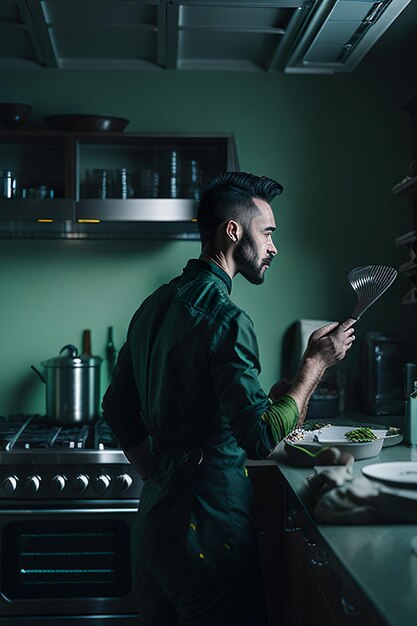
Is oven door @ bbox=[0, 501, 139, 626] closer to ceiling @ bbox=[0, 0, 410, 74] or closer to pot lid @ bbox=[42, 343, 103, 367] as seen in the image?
pot lid @ bbox=[42, 343, 103, 367]

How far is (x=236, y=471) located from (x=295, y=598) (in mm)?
710

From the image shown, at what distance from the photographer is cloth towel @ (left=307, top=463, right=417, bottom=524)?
1578mm

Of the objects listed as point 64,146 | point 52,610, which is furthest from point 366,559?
point 64,146

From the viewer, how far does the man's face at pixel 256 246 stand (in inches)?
74.9

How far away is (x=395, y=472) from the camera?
1.79 metres

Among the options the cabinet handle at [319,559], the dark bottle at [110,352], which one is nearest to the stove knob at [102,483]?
the dark bottle at [110,352]

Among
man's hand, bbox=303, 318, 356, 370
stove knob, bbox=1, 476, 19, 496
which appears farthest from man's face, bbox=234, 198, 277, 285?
stove knob, bbox=1, 476, 19, 496

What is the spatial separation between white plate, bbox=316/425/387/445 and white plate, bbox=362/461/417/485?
458 mm

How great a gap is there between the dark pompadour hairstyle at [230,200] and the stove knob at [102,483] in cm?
111

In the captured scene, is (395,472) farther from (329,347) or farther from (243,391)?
(243,391)

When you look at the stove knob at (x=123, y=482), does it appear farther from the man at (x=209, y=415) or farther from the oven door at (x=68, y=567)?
the man at (x=209, y=415)

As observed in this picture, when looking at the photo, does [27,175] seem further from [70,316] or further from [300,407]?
[300,407]

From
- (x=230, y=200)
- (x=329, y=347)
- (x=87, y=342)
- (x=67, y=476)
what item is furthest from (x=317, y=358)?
(x=87, y=342)

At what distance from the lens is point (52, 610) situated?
8.84 feet
